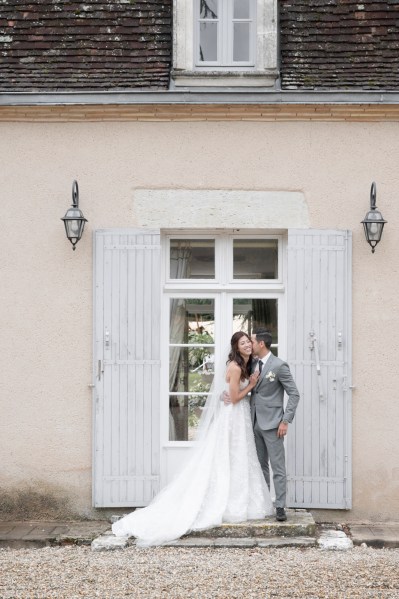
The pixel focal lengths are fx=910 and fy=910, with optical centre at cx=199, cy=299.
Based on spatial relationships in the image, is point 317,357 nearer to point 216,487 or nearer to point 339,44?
point 216,487

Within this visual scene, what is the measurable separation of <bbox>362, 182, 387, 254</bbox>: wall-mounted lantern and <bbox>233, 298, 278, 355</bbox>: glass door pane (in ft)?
3.50

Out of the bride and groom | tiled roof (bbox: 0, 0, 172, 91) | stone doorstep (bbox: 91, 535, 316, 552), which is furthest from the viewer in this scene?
tiled roof (bbox: 0, 0, 172, 91)

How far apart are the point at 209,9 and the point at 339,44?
1247 millimetres

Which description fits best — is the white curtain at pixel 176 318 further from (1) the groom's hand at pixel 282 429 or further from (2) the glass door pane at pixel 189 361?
(1) the groom's hand at pixel 282 429

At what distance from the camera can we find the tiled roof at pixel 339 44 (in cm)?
812

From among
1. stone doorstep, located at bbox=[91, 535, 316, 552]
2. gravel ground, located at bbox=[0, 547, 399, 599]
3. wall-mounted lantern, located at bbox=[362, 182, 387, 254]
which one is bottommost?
gravel ground, located at bbox=[0, 547, 399, 599]

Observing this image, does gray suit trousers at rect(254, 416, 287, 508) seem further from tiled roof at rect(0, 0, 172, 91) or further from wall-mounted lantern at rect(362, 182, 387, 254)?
tiled roof at rect(0, 0, 172, 91)

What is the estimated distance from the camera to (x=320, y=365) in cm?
805

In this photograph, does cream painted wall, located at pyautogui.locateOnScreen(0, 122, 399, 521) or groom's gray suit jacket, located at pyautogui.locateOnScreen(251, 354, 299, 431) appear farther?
cream painted wall, located at pyautogui.locateOnScreen(0, 122, 399, 521)

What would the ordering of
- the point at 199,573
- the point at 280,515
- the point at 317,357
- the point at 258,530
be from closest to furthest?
the point at 199,573 < the point at 258,530 < the point at 280,515 < the point at 317,357

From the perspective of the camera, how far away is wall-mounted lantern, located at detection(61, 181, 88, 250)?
7984 millimetres

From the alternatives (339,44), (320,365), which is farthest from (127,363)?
(339,44)

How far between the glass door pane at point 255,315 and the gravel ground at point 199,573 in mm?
2144

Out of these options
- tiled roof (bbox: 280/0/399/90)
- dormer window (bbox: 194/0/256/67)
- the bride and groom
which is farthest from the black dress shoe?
dormer window (bbox: 194/0/256/67)
